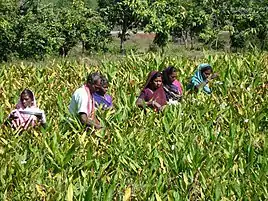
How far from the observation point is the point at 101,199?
12.1 ft

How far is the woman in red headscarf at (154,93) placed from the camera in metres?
6.73

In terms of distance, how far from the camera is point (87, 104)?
5945 mm

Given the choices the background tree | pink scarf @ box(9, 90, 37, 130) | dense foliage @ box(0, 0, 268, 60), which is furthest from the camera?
the background tree

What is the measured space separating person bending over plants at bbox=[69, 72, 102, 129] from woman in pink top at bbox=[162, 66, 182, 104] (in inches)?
50.7

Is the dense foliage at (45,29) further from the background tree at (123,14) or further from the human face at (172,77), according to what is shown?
the human face at (172,77)

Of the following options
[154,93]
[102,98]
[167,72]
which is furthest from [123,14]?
[102,98]

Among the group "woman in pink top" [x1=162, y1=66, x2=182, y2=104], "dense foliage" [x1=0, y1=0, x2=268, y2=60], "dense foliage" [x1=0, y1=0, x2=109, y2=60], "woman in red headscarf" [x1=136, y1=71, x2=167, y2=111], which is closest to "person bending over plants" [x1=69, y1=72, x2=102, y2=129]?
"woman in red headscarf" [x1=136, y1=71, x2=167, y2=111]

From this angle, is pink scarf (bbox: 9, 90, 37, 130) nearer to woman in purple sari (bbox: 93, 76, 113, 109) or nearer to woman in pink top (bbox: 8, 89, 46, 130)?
woman in pink top (bbox: 8, 89, 46, 130)

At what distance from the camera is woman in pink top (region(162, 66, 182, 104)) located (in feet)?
23.8

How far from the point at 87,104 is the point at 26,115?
0.58 metres

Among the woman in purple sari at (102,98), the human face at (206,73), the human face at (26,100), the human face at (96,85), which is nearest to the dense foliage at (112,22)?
the human face at (206,73)

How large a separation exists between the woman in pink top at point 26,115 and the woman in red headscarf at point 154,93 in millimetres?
1240

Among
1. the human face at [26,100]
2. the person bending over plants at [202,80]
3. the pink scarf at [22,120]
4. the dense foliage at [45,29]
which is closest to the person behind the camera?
the pink scarf at [22,120]

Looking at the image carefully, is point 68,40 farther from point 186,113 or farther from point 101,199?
point 101,199
